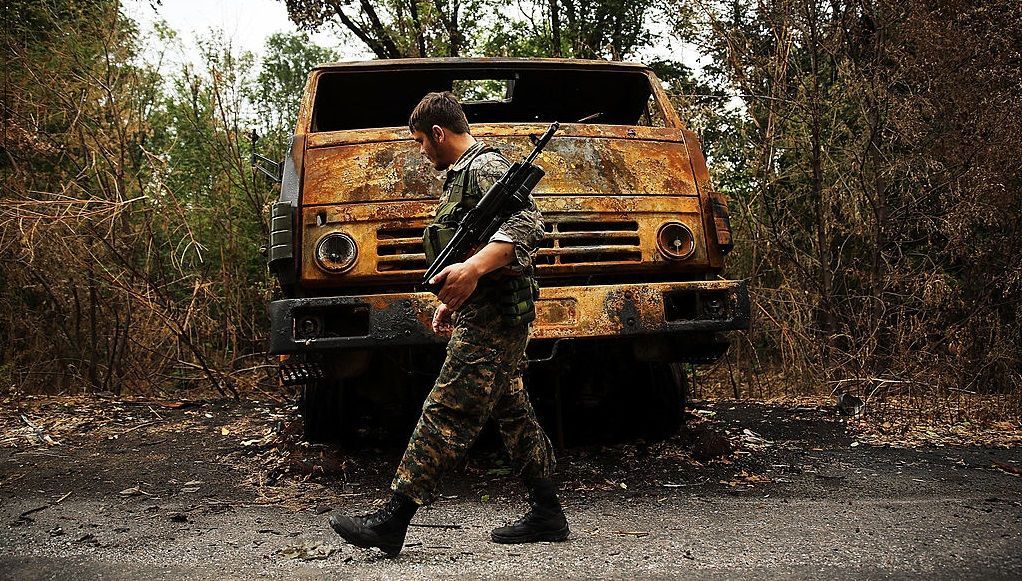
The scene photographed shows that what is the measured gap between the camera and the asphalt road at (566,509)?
2953 millimetres

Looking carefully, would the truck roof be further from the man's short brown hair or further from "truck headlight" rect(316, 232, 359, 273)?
the man's short brown hair

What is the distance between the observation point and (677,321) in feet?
14.1

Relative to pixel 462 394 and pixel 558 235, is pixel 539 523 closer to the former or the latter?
pixel 462 394

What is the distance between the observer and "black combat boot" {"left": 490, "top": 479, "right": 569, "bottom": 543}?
327 centimetres

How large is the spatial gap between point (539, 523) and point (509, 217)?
45.0 inches

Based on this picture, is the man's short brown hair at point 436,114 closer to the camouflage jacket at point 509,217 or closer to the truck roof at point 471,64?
the camouflage jacket at point 509,217

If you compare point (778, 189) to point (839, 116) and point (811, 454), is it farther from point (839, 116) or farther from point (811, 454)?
point (811, 454)

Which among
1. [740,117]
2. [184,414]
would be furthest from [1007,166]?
[184,414]

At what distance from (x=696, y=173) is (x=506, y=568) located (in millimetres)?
2592

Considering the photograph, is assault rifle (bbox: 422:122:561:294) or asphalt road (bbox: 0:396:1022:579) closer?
asphalt road (bbox: 0:396:1022:579)

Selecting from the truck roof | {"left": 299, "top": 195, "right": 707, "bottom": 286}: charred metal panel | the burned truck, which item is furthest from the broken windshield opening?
{"left": 299, "top": 195, "right": 707, "bottom": 286}: charred metal panel

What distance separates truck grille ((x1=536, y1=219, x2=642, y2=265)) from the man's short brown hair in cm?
117

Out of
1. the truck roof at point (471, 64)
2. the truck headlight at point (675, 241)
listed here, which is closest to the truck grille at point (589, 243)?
the truck headlight at point (675, 241)

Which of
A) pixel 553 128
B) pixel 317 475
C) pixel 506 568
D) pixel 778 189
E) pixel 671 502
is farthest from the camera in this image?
pixel 778 189
